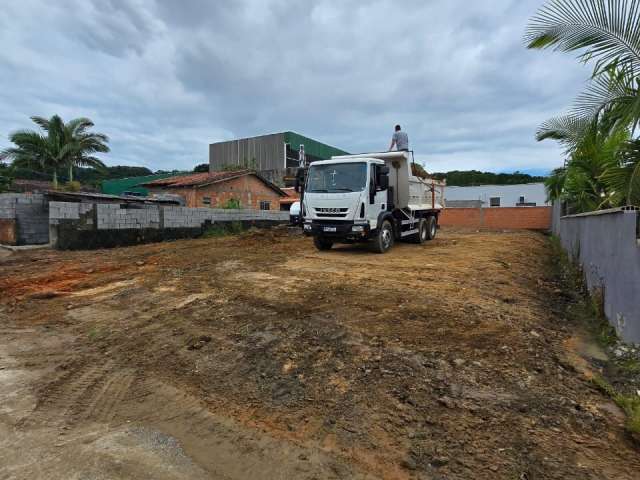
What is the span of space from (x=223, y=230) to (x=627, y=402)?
15.4m

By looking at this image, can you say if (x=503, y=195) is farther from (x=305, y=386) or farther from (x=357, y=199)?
(x=305, y=386)

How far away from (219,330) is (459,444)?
Result: 305cm

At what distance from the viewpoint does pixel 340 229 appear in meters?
9.65

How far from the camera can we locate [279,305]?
5473mm

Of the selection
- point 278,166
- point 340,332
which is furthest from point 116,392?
point 278,166

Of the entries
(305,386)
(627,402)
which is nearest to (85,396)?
(305,386)

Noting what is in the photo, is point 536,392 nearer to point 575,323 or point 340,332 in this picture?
point 340,332

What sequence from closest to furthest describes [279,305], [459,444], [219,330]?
1. [459,444]
2. [219,330]
3. [279,305]

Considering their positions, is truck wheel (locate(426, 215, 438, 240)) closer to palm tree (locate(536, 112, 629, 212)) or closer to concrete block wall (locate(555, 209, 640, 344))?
palm tree (locate(536, 112, 629, 212))

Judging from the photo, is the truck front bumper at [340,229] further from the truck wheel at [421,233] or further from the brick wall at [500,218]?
the brick wall at [500,218]

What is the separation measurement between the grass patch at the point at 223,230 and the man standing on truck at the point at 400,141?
856cm

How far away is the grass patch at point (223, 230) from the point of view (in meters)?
16.3

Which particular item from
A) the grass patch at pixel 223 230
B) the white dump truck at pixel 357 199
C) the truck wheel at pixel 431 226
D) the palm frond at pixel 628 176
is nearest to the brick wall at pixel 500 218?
the truck wheel at pixel 431 226

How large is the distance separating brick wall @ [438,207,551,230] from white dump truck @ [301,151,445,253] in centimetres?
1685
